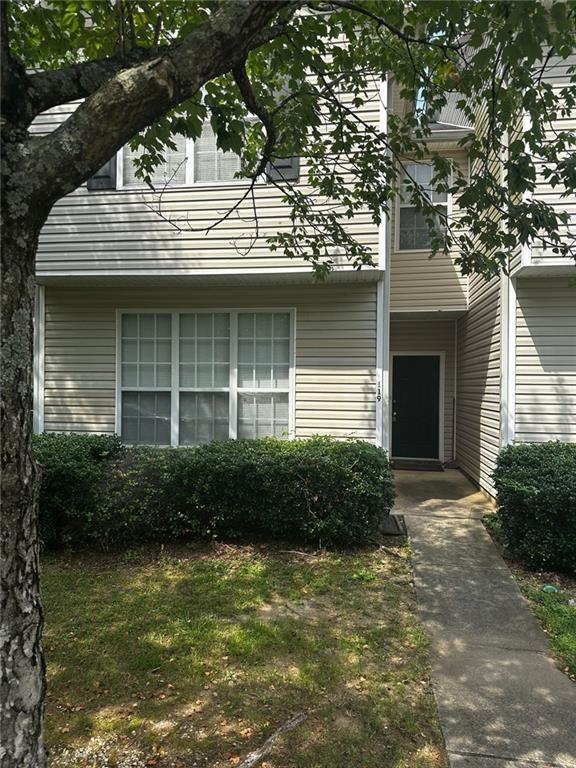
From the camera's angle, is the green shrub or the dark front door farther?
the dark front door

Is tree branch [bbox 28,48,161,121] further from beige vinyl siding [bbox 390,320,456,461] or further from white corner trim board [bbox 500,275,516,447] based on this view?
beige vinyl siding [bbox 390,320,456,461]

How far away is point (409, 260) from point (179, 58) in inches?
321

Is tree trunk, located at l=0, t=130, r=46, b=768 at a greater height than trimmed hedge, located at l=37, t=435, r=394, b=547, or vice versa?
tree trunk, located at l=0, t=130, r=46, b=768

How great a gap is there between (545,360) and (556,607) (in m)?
3.32

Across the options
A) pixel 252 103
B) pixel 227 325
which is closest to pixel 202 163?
pixel 227 325

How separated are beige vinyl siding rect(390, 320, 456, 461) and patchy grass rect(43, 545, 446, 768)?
6004mm

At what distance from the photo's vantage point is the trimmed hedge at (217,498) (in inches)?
197

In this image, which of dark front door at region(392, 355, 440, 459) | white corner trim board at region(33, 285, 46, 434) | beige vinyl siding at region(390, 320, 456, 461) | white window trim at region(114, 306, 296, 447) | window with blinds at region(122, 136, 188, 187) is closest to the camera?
window with blinds at region(122, 136, 188, 187)

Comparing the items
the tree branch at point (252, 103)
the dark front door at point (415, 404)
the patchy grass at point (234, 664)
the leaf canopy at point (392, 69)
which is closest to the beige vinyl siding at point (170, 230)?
the leaf canopy at point (392, 69)

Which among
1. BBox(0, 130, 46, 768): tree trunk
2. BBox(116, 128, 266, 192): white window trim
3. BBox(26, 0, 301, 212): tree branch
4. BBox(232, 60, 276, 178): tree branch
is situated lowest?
BBox(0, 130, 46, 768): tree trunk

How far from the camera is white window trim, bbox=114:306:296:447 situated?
6.65 m

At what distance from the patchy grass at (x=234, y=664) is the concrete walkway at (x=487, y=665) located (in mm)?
155

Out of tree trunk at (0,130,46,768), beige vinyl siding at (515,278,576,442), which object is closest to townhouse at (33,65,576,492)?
beige vinyl siding at (515,278,576,442)

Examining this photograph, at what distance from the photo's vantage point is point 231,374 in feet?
22.2
